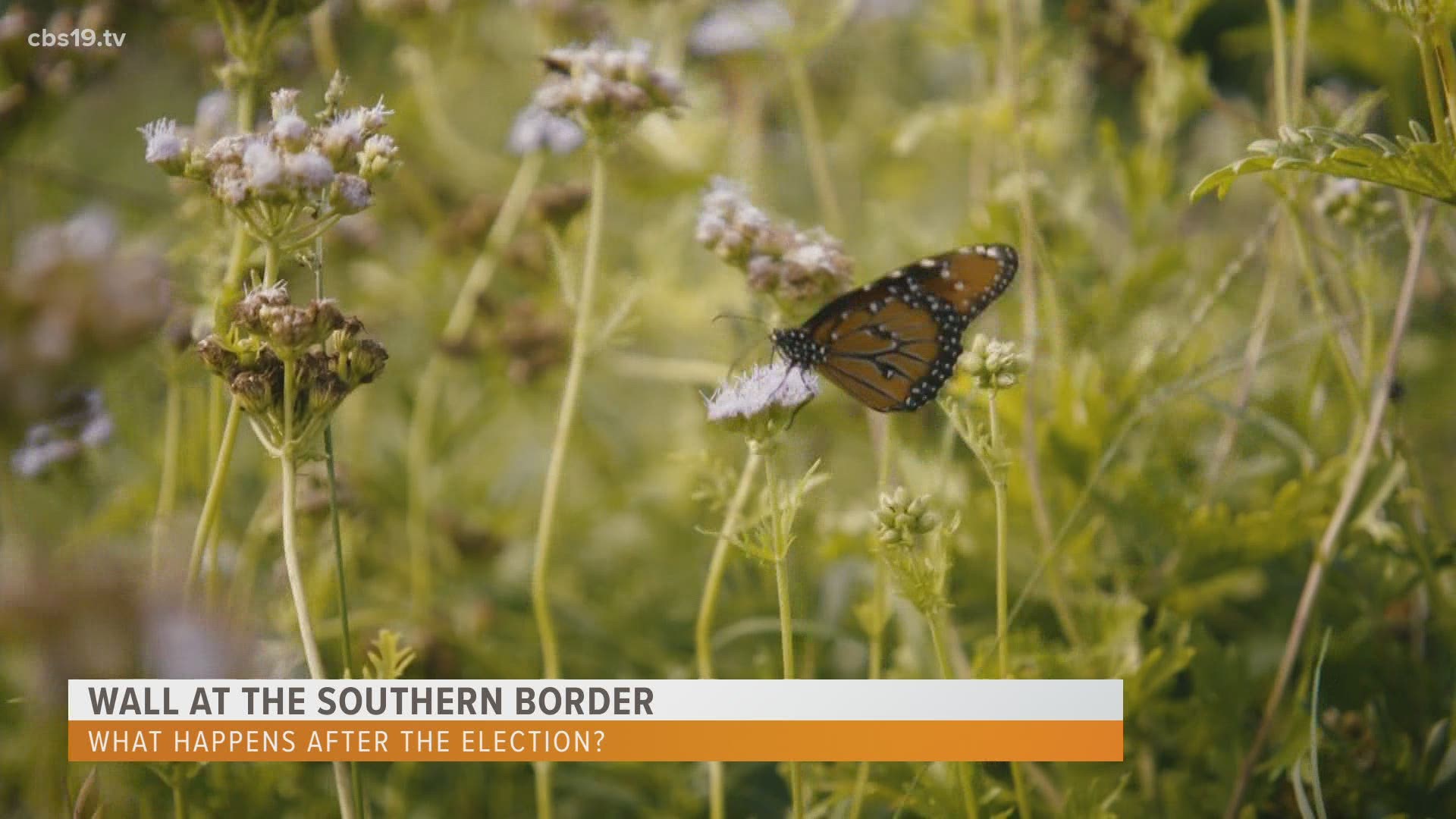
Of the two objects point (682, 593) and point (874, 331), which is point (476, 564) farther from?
point (874, 331)

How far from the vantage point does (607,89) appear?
146cm

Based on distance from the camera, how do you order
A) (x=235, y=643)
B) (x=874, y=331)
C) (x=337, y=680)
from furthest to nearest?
(x=874, y=331) < (x=235, y=643) < (x=337, y=680)

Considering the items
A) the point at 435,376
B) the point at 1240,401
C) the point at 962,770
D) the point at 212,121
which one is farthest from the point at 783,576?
the point at 435,376

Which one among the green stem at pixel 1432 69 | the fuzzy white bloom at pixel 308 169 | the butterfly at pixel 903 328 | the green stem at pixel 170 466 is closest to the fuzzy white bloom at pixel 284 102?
the fuzzy white bloom at pixel 308 169

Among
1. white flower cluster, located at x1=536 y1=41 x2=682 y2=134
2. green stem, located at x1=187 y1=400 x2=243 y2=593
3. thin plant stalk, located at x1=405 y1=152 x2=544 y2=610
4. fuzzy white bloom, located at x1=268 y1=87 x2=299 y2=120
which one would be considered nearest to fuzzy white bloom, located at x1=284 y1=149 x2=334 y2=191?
fuzzy white bloom, located at x1=268 y1=87 x2=299 y2=120

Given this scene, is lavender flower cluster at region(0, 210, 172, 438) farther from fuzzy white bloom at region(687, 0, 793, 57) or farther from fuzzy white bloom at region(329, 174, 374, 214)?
fuzzy white bloom at region(687, 0, 793, 57)

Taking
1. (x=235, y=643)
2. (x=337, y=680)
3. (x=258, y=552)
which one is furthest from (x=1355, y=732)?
(x=258, y=552)

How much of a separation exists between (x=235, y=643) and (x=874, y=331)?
0.91 metres

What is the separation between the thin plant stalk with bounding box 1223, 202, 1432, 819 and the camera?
1.41 m

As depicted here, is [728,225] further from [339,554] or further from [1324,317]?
[1324,317]

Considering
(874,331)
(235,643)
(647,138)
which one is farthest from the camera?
(647,138)

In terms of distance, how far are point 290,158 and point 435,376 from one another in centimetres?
118

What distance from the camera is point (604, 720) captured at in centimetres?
138

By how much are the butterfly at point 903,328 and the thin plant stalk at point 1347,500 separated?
48cm
